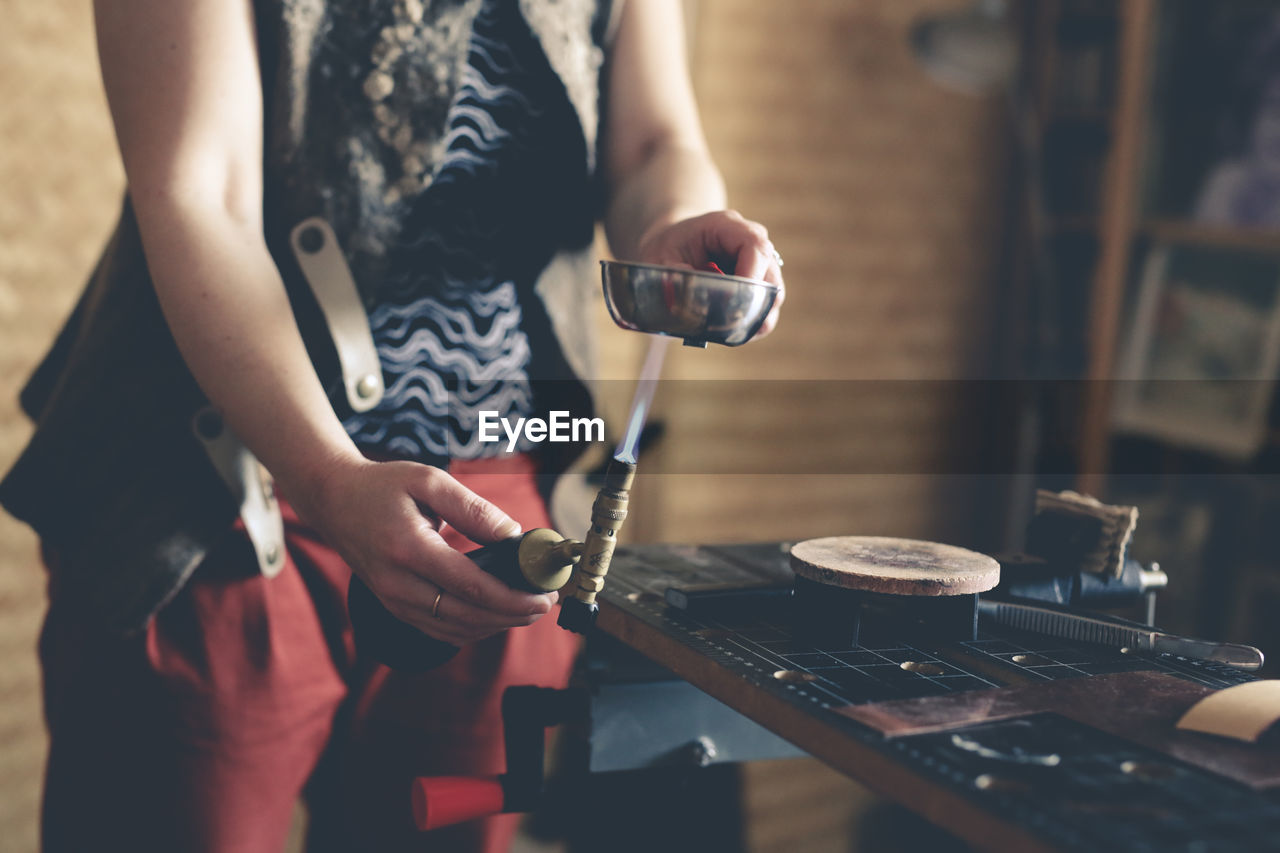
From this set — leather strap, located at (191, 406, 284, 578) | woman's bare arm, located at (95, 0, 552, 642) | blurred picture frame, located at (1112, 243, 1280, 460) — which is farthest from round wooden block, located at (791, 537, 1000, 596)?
blurred picture frame, located at (1112, 243, 1280, 460)

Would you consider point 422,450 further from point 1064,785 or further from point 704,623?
point 1064,785

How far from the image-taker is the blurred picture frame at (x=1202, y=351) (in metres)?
2.07

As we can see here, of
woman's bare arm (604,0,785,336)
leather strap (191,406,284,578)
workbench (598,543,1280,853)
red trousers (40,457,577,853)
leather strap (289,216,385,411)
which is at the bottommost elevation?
red trousers (40,457,577,853)

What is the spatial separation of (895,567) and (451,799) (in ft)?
0.97

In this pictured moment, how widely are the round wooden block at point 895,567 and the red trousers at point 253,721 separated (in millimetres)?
269

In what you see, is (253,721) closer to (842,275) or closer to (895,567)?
(895,567)

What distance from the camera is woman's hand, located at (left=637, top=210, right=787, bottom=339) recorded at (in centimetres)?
67

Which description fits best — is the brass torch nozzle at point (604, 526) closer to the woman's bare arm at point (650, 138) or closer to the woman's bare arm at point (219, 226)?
the woman's bare arm at point (219, 226)

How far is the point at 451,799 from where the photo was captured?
0.62 metres

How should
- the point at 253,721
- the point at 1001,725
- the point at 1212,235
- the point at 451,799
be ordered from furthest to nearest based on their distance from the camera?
the point at 1212,235 < the point at 253,721 < the point at 451,799 < the point at 1001,725

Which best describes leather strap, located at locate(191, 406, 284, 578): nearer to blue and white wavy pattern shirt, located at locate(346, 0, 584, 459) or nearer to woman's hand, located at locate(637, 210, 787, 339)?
blue and white wavy pattern shirt, located at locate(346, 0, 584, 459)

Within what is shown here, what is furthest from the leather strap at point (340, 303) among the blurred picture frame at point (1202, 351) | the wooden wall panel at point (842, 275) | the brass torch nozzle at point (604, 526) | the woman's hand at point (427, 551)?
the blurred picture frame at point (1202, 351)

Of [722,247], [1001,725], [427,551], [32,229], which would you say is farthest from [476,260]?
[32,229]

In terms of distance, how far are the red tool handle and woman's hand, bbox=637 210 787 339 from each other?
1.05 feet
